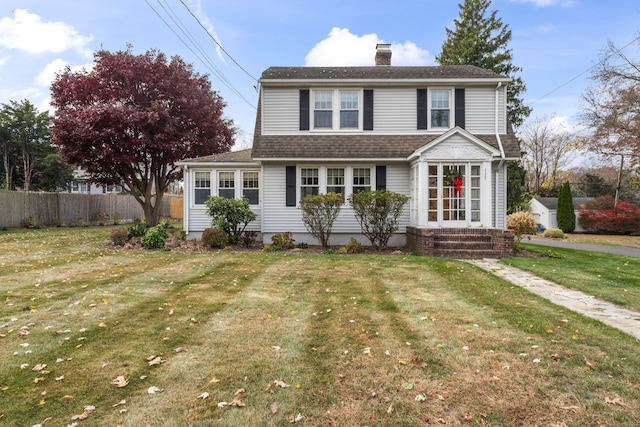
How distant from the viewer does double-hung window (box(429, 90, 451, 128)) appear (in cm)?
1383

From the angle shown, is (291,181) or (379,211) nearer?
(379,211)

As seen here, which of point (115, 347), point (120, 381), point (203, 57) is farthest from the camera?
point (203, 57)

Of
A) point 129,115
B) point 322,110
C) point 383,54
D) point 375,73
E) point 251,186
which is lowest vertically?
point 251,186

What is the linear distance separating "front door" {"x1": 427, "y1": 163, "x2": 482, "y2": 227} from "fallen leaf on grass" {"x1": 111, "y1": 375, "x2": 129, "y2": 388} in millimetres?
10414

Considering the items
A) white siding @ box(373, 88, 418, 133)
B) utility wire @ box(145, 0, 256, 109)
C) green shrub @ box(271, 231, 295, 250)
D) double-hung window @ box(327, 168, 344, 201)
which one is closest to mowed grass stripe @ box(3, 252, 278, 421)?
green shrub @ box(271, 231, 295, 250)

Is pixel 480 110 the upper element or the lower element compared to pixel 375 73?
lower

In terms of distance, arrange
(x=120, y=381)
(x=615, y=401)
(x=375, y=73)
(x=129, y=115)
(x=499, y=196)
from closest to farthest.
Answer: (x=615, y=401) → (x=120, y=381) → (x=499, y=196) → (x=375, y=73) → (x=129, y=115)

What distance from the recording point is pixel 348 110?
13906 mm

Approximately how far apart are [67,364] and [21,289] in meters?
3.85

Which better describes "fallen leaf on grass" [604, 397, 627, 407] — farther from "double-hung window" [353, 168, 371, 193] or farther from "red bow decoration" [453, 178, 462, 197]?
"double-hung window" [353, 168, 371, 193]

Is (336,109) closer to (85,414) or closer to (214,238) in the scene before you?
(214,238)

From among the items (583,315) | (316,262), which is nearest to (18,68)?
(316,262)

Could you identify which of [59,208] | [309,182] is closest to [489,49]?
[309,182]

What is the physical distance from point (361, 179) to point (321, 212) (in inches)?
87.7
